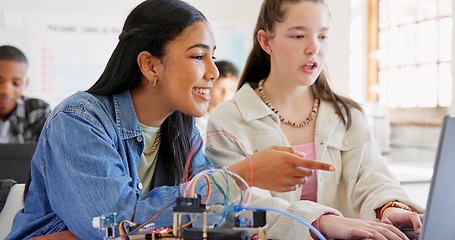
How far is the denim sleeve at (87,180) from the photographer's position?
1.12 metres

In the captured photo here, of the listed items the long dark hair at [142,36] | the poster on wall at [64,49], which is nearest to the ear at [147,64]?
the long dark hair at [142,36]

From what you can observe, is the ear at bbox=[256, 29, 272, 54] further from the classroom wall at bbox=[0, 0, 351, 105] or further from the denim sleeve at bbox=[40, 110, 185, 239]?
the classroom wall at bbox=[0, 0, 351, 105]

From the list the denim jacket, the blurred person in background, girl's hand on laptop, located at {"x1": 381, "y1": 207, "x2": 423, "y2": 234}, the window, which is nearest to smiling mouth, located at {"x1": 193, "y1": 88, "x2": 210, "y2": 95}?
the denim jacket

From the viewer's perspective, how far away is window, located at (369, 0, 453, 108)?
616 centimetres

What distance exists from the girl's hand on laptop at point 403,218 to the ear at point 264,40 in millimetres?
574

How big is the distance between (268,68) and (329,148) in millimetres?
311

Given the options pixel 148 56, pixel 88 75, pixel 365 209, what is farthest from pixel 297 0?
pixel 88 75

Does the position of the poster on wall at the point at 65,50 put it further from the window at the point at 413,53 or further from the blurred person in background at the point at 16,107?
the window at the point at 413,53

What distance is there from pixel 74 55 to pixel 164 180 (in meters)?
3.28

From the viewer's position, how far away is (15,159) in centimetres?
211

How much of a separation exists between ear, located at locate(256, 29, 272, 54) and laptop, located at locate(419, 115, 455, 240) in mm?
869

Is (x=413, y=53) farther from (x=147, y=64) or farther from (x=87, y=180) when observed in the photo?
(x=87, y=180)

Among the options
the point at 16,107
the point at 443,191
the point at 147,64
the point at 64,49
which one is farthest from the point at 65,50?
the point at 443,191

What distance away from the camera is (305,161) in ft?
3.24
